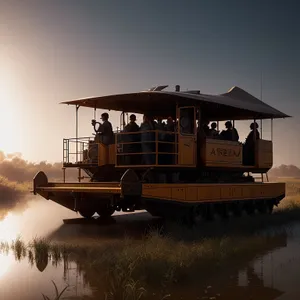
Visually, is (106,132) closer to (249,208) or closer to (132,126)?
(132,126)

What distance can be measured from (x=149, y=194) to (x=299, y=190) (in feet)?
76.7

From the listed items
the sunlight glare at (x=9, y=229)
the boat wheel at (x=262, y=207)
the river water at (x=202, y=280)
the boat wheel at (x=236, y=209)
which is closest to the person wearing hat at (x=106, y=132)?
the sunlight glare at (x=9, y=229)

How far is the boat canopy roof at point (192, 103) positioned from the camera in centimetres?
1389

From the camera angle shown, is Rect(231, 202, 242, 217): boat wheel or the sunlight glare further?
Rect(231, 202, 242, 217): boat wheel

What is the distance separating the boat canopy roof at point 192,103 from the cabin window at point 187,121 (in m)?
0.25

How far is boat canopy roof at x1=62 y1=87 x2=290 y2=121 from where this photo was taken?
13.9 m

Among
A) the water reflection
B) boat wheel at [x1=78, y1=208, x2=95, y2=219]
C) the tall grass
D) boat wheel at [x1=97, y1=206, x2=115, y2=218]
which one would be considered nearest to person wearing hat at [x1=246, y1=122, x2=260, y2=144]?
boat wheel at [x1=97, y1=206, x2=115, y2=218]

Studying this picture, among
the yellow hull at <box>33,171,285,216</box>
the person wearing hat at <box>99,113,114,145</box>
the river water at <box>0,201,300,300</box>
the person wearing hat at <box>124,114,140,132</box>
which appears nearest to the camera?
the river water at <box>0,201,300,300</box>

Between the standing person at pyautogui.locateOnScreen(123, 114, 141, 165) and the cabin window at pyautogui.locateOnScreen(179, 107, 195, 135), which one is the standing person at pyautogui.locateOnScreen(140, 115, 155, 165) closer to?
the standing person at pyautogui.locateOnScreen(123, 114, 141, 165)

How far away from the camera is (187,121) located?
46.9 ft

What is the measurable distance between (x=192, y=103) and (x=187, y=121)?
612 mm

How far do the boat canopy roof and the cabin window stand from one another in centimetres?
25

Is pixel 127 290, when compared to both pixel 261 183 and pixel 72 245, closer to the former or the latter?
pixel 72 245

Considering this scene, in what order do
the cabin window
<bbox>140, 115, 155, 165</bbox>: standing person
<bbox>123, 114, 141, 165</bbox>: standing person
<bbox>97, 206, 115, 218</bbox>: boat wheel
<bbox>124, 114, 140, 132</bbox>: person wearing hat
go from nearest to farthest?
<bbox>140, 115, 155, 165</bbox>: standing person < <bbox>123, 114, 141, 165</bbox>: standing person < <bbox>124, 114, 140, 132</bbox>: person wearing hat < the cabin window < <bbox>97, 206, 115, 218</bbox>: boat wheel
